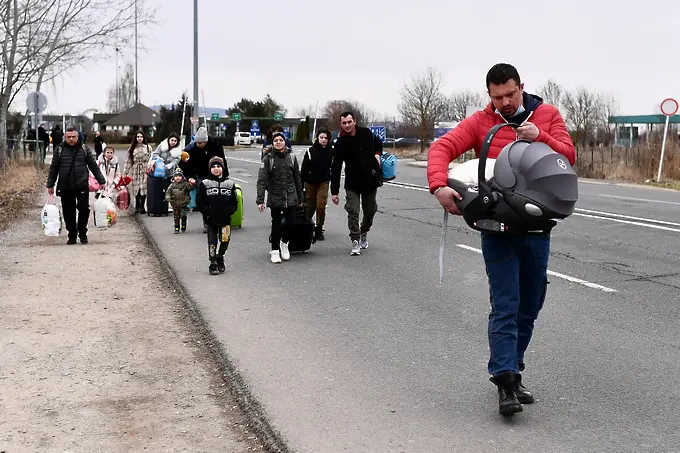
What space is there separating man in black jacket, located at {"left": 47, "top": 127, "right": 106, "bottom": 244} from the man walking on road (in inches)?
155

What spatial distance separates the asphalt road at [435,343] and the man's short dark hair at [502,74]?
1855 mm

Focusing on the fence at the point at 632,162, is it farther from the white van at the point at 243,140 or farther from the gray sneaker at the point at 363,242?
the white van at the point at 243,140

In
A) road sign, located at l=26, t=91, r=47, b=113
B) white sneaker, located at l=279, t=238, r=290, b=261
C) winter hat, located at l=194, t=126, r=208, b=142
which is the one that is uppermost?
road sign, located at l=26, t=91, r=47, b=113

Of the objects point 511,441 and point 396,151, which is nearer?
point 511,441

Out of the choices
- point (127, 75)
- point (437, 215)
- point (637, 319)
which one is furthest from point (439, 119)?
point (127, 75)

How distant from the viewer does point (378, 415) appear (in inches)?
206

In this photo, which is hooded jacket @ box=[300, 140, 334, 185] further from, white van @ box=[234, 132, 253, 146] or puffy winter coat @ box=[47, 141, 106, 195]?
white van @ box=[234, 132, 253, 146]

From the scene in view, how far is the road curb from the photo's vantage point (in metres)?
4.87

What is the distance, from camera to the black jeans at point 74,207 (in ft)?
44.3

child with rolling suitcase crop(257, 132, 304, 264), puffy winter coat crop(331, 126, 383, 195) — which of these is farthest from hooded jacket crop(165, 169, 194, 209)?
puffy winter coat crop(331, 126, 383, 195)

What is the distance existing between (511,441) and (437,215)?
497 inches

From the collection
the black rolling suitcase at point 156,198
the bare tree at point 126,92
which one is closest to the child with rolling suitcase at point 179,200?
the black rolling suitcase at point 156,198

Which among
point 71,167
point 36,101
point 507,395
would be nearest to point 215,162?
point 71,167

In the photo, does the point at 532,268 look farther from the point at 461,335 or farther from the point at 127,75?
the point at 127,75
